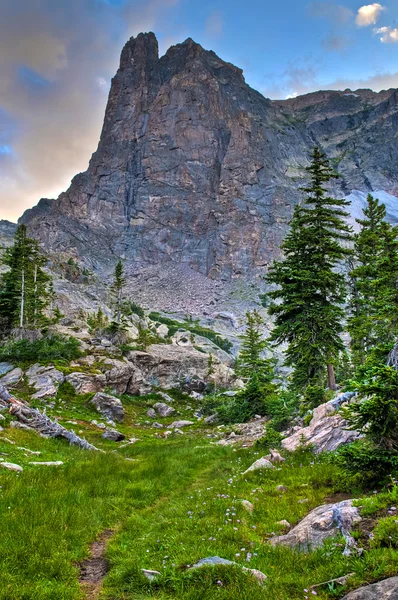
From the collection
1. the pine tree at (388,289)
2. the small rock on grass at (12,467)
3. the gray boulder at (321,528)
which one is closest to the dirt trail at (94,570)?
the gray boulder at (321,528)

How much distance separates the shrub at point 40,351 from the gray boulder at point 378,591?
3434 centimetres

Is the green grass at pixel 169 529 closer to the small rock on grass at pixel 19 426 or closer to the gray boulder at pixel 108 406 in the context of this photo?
the small rock on grass at pixel 19 426

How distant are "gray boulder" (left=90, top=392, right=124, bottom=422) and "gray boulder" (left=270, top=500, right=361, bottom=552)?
25.4 meters

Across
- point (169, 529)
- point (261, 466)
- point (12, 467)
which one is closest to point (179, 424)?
point (261, 466)

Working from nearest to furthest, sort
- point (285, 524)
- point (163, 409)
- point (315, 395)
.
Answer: point (285, 524) → point (315, 395) → point (163, 409)

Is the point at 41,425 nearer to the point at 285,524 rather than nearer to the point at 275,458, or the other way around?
the point at 275,458

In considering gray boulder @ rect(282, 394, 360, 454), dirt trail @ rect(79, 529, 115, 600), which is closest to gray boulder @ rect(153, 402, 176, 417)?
gray boulder @ rect(282, 394, 360, 454)

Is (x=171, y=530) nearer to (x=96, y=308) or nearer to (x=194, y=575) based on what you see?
(x=194, y=575)

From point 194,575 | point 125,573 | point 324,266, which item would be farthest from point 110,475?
point 324,266

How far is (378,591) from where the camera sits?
3391 mm

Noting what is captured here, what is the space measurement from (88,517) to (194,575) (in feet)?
11.1

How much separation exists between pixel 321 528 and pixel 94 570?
143 inches

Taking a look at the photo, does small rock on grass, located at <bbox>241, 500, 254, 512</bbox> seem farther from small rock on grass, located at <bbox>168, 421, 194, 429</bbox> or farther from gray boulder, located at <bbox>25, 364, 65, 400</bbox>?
small rock on grass, located at <bbox>168, 421, 194, 429</bbox>

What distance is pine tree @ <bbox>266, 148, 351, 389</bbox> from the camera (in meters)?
21.2
